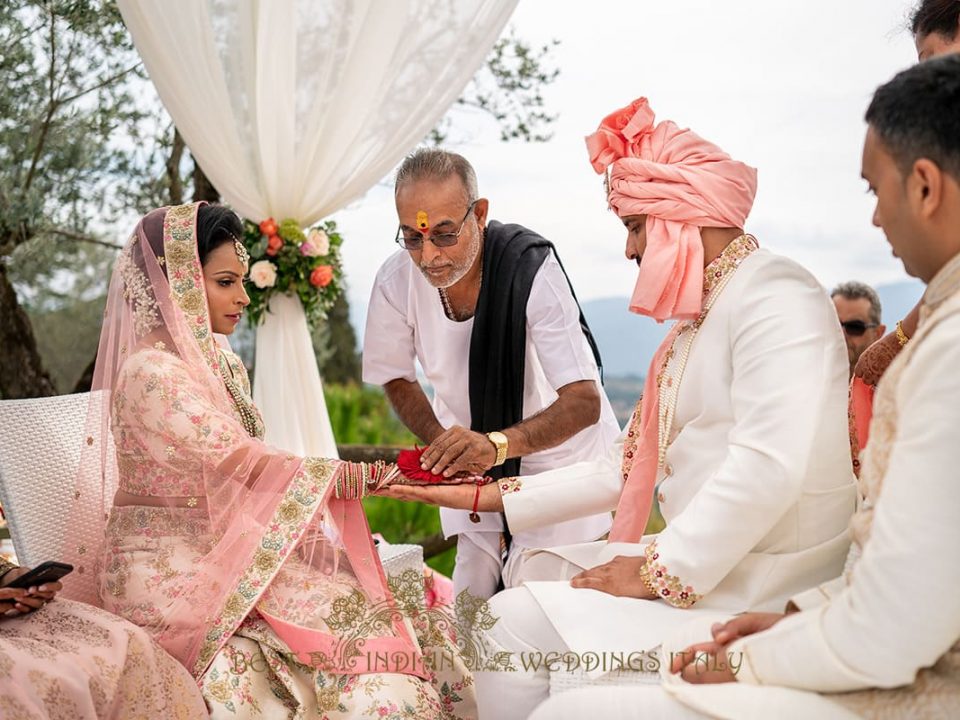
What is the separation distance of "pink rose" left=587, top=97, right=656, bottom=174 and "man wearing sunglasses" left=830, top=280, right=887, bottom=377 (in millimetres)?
2129

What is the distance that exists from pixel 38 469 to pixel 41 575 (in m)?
0.58

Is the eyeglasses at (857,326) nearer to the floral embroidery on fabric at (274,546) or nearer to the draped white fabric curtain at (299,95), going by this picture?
the draped white fabric curtain at (299,95)

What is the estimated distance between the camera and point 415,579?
2998mm

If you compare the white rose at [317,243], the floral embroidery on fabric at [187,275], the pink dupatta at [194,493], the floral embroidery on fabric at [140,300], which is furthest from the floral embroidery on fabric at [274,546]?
the white rose at [317,243]

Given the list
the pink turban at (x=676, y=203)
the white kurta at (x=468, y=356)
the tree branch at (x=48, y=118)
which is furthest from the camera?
the tree branch at (x=48, y=118)

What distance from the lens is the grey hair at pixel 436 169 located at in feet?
10.8

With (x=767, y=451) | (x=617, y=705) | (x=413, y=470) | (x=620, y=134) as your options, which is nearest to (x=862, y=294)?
(x=620, y=134)

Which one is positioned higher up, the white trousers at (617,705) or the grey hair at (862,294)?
the grey hair at (862,294)

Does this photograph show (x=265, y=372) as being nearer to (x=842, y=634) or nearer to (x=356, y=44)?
(x=356, y=44)

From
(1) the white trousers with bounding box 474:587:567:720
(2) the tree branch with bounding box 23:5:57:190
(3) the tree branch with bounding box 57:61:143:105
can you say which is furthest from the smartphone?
(3) the tree branch with bounding box 57:61:143:105

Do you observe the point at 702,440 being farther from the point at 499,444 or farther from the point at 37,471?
the point at 37,471

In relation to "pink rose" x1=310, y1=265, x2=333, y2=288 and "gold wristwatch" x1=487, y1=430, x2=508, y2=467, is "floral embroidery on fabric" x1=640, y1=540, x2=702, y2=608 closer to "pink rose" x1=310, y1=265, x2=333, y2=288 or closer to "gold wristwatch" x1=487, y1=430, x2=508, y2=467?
"gold wristwatch" x1=487, y1=430, x2=508, y2=467

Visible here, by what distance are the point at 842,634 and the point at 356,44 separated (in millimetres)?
3478

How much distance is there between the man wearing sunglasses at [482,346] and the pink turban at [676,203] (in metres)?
0.97
